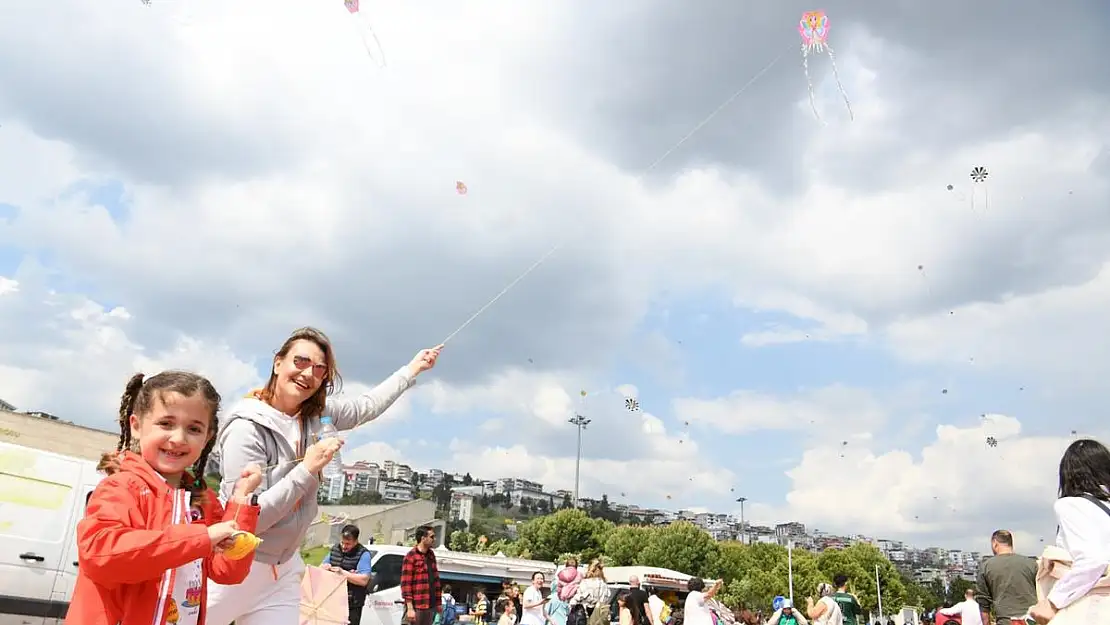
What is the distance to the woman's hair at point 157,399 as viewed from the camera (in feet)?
7.89

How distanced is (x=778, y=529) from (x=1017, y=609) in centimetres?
9322

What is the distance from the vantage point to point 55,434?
24.0 m

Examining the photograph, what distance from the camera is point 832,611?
10375 mm

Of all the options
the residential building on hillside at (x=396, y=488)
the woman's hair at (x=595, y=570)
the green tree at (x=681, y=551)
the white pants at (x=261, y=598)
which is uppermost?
the residential building on hillside at (x=396, y=488)

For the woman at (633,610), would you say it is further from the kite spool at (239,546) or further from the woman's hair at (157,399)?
the kite spool at (239,546)

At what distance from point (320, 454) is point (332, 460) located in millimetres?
155

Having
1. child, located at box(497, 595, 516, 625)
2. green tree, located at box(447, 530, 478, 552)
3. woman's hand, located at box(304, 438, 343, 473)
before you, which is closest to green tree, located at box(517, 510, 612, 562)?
green tree, located at box(447, 530, 478, 552)

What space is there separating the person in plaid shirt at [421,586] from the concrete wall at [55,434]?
18.7 metres

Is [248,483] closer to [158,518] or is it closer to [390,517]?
[158,518]

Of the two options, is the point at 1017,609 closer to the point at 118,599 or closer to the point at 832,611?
the point at 832,611

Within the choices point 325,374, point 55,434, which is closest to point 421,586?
point 325,374

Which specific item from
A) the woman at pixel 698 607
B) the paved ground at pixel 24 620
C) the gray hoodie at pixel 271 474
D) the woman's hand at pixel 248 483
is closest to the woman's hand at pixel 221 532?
the woman's hand at pixel 248 483

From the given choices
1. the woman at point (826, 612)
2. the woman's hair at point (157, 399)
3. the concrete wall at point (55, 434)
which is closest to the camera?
the woman's hair at point (157, 399)

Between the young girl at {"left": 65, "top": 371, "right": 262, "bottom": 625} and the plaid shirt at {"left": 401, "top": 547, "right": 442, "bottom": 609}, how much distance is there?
5850 mm
